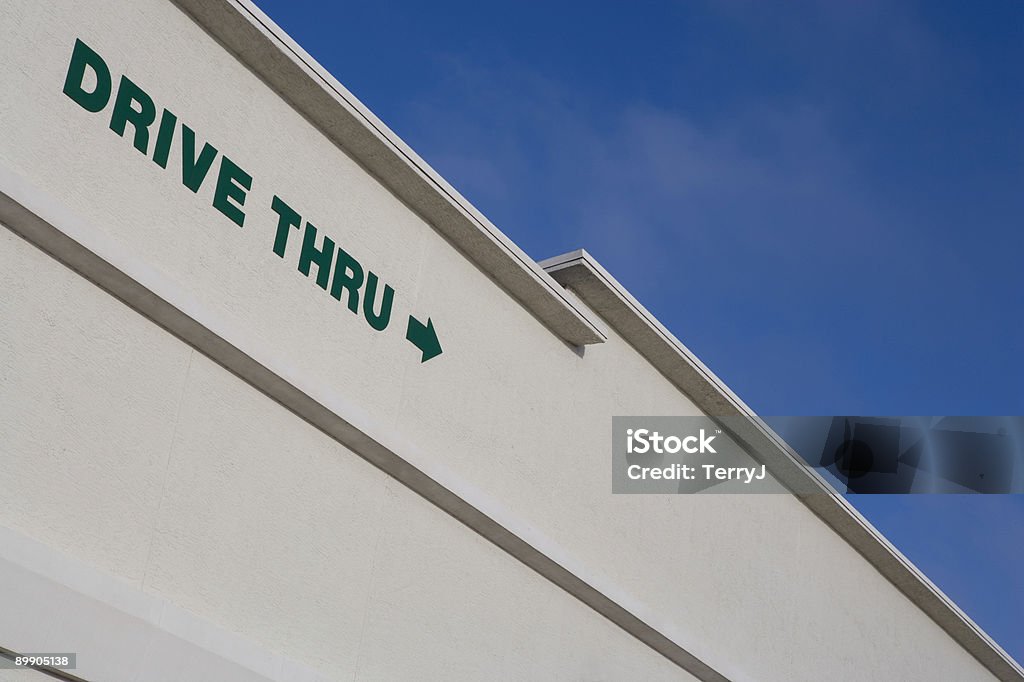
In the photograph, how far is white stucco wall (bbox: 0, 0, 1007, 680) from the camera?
24.1 ft

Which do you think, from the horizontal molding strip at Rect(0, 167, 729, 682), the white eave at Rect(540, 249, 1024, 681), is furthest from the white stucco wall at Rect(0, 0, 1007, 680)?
the white eave at Rect(540, 249, 1024, 681)

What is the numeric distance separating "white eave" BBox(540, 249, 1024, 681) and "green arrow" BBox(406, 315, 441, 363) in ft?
7.33

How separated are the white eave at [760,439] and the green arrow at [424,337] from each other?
224 cm

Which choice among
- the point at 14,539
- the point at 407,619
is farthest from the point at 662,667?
the point at 14,539

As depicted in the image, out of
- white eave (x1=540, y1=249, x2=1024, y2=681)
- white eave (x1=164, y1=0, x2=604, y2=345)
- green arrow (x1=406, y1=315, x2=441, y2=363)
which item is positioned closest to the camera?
white eave (x1=164, y1=0, x2=604, y2=345)

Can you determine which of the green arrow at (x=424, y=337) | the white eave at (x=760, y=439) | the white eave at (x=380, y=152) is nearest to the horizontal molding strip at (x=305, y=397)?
the green arrow at (x=424, y=337)

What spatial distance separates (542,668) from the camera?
1059 centimetres

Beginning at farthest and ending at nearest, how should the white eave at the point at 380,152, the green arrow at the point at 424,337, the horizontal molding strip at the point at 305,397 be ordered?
the green arrow at the point at 424,337 → the white eave at the point at 380,152 → the horizontal molding strip at the point at 305,397

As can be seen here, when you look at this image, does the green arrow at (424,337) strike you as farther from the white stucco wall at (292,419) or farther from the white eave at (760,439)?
the white eave at (760,439)

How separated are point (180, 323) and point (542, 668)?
4802 mm

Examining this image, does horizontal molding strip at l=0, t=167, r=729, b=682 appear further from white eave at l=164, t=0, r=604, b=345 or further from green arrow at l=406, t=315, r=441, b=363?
white eave at l=164, t=0, r=604, b=345

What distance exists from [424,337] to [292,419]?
71.1 inches

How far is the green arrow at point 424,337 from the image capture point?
1009cm

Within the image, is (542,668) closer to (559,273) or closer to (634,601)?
(634,601)
